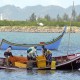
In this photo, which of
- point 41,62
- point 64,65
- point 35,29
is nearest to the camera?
point 41,62

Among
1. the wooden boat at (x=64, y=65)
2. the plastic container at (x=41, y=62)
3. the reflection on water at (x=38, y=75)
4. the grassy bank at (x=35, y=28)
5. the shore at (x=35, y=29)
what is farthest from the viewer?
the grassy bank at (x=35, y=28)

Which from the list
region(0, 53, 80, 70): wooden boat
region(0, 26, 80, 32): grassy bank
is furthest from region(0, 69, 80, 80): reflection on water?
region(0, 26, 80, 32): grassy bank

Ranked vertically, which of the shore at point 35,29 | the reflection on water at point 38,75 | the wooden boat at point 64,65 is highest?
the wooden boat at point 64,65

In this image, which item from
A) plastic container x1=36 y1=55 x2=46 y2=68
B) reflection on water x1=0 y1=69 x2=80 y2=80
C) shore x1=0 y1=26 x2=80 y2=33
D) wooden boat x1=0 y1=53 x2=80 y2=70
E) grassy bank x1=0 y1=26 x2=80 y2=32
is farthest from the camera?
grassy bank x1=0 y1=26 x2=80 y2=32

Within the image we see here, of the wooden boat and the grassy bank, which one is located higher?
the wooden boat

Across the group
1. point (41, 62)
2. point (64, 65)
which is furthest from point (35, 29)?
point (41, 62)

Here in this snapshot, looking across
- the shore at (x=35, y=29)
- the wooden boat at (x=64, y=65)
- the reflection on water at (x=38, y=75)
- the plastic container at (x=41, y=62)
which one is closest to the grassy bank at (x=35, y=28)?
the shore at (x=35, y=29)

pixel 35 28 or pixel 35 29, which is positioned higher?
pixel 35 28

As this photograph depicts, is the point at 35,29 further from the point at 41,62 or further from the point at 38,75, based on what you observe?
the point at 38,75

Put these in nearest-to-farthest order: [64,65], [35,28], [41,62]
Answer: [41,62]
[64,65]
[35,28]

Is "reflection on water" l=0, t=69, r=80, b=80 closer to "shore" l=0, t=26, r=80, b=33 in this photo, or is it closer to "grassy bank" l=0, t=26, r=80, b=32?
"shore" l=0, t=26, r=80, b=33

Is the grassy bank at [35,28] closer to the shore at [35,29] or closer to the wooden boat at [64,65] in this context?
the shore at [35,29]

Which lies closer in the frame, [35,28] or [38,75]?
[38,75]

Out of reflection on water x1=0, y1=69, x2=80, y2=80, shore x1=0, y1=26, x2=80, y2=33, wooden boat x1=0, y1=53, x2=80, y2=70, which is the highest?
wooden boat x1=0, y1=53, x2=80, y2=70
